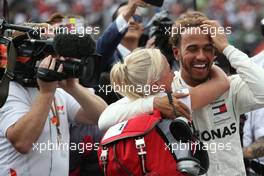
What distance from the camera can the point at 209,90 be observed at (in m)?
3.36

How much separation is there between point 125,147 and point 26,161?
69 centimetres

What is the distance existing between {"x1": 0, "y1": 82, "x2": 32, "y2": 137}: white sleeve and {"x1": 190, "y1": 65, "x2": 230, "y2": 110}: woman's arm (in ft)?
2.84

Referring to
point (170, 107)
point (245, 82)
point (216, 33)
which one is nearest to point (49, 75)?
point (170, 107)

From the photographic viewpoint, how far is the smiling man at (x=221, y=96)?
11.1 ft

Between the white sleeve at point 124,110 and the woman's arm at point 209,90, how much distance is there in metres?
0.24

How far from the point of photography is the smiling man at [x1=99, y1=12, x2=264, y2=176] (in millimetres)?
3375

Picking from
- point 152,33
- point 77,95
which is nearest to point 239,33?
point 152,33

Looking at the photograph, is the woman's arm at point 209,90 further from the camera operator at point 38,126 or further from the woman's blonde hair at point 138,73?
the camera operator at point 38,126

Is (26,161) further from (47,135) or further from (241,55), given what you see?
(241,55)

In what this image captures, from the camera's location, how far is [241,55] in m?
3.40

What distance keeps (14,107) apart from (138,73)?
696 mm
